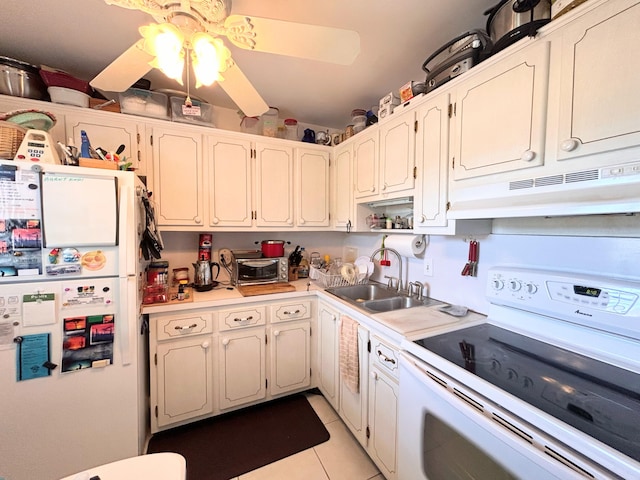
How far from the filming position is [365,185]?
2.02 metres

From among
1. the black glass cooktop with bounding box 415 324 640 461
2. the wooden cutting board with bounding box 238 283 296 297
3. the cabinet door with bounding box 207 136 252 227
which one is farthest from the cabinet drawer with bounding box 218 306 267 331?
the black glass cooktop with bounding box 415 324 640 461

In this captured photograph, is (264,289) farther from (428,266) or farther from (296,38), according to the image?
(296,38)

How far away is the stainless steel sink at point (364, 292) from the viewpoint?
6.66 ft

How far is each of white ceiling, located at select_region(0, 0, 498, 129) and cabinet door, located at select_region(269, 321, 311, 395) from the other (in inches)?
74.0

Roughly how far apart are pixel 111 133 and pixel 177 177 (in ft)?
1.57

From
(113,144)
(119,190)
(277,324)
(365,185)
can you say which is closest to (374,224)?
(365,185)

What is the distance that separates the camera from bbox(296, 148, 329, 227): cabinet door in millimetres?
2357

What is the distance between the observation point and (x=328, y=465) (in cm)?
153

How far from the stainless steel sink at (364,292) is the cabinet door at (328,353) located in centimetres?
18

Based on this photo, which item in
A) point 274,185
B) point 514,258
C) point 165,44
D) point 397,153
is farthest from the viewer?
point 274,185

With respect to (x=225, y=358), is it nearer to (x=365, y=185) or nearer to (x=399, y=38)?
(x=365, y=185)

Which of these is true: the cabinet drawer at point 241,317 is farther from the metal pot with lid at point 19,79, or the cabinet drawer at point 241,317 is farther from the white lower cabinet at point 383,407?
the metal pot with lid at point 19,79

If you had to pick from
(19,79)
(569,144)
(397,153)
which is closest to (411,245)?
(397,153)

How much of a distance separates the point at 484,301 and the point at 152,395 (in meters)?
2.17
